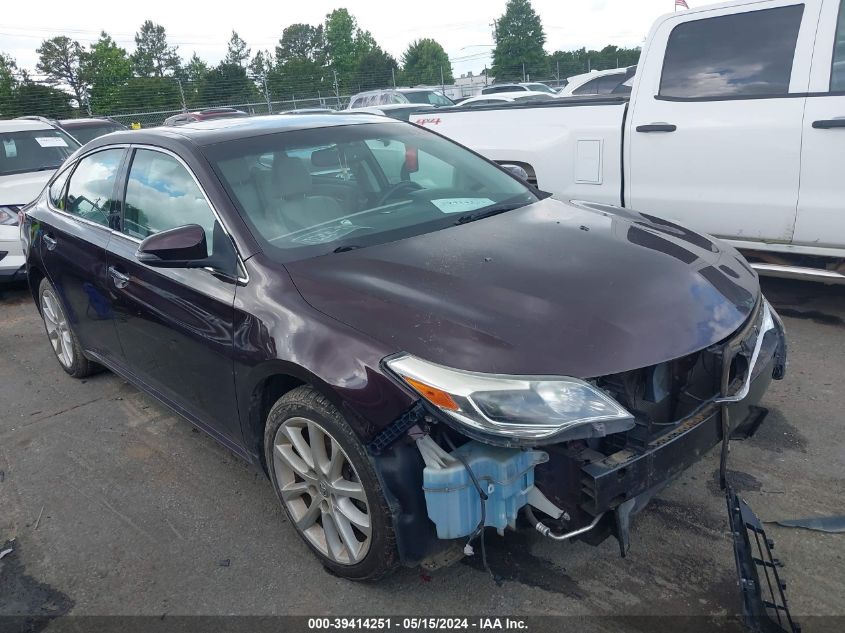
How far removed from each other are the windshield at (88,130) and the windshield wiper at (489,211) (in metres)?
11.2

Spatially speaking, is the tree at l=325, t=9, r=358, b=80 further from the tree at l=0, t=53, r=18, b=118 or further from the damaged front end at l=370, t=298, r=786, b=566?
the damaged front end at l=370, t=298, r=786, b=566

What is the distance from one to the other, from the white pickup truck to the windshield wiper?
1.07 m

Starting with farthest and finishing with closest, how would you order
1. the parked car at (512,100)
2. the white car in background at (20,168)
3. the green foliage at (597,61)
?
the green foliage at (597,61) < the white car in background at (20,168) < the parked car at (512,100)

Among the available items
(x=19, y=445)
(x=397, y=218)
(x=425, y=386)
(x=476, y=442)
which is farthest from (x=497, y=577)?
(x=19, y=445)

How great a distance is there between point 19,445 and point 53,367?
1335mm

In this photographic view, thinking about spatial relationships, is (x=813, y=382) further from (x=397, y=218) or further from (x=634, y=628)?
(x=397, y=218)

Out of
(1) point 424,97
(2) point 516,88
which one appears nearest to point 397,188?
(1) point 424,97

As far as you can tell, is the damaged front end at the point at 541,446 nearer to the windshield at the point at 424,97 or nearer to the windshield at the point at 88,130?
the windshield at the point at 88,130

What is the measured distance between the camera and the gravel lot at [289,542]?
2518mm

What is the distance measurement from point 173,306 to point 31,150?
6775mm

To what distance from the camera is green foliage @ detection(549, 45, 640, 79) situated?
45625 mm

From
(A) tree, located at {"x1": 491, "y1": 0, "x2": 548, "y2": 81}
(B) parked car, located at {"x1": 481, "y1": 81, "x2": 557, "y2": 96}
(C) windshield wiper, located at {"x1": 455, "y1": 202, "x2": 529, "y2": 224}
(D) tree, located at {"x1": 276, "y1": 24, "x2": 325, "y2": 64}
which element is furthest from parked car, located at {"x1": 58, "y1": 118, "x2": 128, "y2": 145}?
(D) tree, located at {"x1": 276, "y1": 24, "x2": 325, "y2": 64}

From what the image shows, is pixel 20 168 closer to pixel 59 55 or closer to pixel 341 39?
pixel 59 55

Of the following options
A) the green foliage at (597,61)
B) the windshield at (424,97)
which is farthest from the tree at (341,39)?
the windshield at (424,97)
